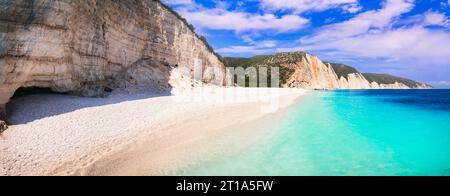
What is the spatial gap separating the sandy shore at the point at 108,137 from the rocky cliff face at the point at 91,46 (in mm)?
1311

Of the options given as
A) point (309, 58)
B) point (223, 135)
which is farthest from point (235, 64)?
point (223, 135)

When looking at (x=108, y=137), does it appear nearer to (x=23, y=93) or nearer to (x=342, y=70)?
(x=23, y=93)

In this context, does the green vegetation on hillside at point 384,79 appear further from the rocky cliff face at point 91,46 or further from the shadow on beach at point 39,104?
the shadow on beach at point 39,104

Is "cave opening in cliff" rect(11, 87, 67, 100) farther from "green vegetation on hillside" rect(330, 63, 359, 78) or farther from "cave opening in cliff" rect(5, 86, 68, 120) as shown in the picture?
"green vegetation on hillside" rect(330, 63, 359, 78)

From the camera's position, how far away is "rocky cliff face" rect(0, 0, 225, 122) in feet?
33.2

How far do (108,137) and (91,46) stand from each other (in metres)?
8.47

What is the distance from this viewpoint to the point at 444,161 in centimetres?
896

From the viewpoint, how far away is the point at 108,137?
28.9ft

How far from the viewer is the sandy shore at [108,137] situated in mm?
6906

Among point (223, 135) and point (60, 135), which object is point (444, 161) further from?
point (60, 135)

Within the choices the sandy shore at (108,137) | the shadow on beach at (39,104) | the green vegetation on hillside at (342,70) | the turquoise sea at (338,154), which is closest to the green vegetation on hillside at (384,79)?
the green vegetation on hillside at (342,70)

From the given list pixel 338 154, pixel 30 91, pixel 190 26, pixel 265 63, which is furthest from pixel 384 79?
pixel 30 91

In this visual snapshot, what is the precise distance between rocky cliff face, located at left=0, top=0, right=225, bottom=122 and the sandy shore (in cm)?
131

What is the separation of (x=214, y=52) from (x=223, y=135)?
90.9 ft
